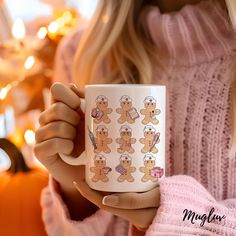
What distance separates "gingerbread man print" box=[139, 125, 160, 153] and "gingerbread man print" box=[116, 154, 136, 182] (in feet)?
0.07

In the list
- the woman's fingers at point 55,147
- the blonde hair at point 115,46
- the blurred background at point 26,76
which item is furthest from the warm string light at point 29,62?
the woman's fingers at point 55,147

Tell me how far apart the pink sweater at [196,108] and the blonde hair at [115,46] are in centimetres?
6

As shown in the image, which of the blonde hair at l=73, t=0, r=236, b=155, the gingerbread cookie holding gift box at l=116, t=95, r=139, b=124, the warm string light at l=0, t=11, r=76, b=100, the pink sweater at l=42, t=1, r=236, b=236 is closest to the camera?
the gingerbread cookie holding gift box at l=116, t=95, r=139, b=124

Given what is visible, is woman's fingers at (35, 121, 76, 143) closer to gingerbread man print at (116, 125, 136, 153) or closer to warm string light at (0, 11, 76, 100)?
gingerbread man print at (116, 125, 136, 153)

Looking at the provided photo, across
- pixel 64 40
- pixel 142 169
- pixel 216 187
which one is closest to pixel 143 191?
pixel 142 169

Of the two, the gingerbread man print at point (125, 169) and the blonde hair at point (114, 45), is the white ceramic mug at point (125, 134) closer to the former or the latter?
the gingerbread man print at point (125, 169)

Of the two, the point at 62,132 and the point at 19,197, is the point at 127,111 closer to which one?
the point at 62,132

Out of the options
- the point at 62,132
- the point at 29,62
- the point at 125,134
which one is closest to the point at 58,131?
the point at 62,132

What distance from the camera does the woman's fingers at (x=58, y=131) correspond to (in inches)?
26.6

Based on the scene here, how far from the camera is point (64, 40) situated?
103cm

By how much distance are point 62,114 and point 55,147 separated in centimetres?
4

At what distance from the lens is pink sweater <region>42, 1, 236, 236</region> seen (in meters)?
0.81

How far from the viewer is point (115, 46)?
3.10 feet

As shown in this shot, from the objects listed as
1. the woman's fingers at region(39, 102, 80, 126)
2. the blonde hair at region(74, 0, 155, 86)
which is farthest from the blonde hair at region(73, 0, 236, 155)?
the woman's fingers at region(39, 102, 80, 126)
